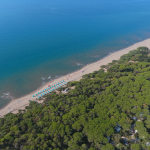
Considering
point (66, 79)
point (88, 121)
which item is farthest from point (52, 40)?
point (88, 121)

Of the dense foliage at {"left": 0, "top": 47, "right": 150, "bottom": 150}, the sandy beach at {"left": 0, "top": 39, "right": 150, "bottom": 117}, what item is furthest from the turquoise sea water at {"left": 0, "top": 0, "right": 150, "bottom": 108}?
the dense foliage at {"left": 0, "top": 47, "right": 150, "bottom": 150}

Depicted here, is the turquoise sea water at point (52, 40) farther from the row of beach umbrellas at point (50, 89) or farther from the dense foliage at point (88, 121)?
the dense foliage at point (88, 121)

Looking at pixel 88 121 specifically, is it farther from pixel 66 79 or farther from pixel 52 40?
pixel 52 40

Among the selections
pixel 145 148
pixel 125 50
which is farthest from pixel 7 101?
pixel 125 50

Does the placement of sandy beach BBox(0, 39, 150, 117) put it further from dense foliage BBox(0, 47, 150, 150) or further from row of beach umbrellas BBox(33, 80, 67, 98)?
dense foliage BBox(0, 47, 150, 150)

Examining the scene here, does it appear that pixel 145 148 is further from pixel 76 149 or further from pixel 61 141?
pixel 61 141

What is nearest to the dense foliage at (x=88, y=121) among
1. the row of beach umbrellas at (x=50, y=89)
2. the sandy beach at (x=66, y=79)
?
the row of beach umbrellas at (x=50, y=89)
